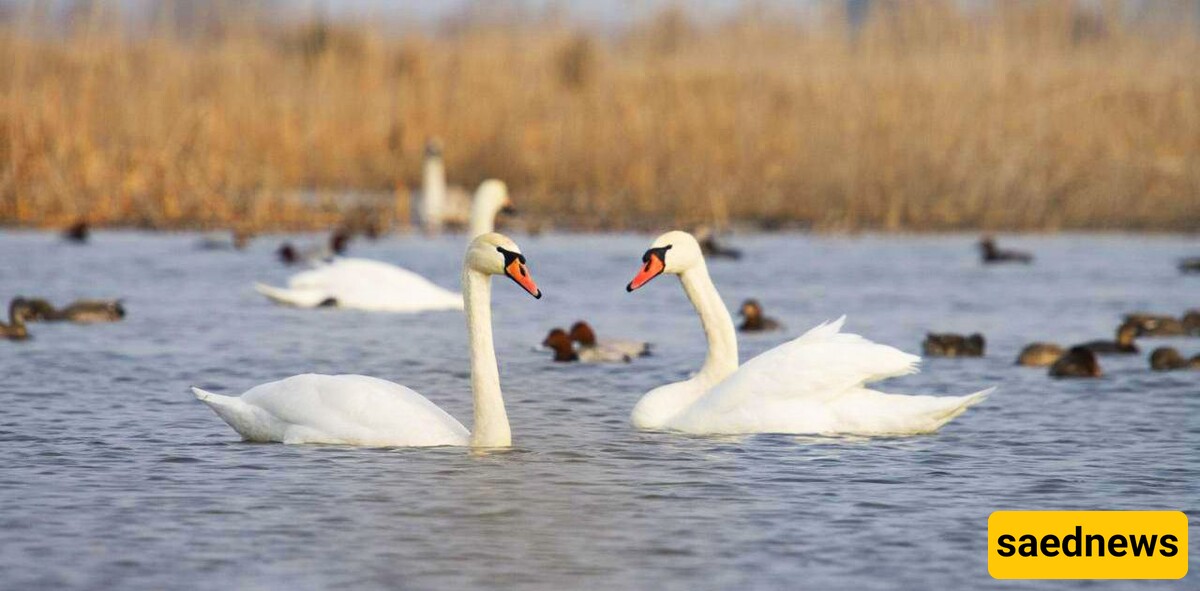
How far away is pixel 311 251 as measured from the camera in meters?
18.5

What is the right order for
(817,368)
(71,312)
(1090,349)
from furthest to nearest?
(71,312) → (1090,349) → (817,368)

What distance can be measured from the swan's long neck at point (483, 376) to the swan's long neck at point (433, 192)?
13.6 meters

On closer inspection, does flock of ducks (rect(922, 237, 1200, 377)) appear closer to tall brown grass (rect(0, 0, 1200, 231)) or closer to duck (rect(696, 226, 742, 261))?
duck (rect(696, 226, 742, 261))

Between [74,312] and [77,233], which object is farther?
[77,233]

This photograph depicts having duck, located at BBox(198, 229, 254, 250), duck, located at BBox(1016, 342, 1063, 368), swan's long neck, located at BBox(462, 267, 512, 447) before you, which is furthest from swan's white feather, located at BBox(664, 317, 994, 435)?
duck, located at BBox(198, 229, 254, 250)

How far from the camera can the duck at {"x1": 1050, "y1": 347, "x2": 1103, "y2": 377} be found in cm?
1145

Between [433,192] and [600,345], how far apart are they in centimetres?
1068

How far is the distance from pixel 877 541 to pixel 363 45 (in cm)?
2167

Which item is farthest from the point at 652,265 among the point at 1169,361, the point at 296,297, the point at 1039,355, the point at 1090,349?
the point at 296,297

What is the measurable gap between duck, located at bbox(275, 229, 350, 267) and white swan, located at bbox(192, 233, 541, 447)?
8847 millimetres

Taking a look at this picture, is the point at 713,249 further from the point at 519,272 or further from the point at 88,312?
the point at 519,272

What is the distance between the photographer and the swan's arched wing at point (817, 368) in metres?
8.98

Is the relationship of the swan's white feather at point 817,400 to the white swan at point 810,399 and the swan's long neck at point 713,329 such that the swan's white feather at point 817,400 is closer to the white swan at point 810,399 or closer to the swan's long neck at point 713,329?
the white swan at point 810,399

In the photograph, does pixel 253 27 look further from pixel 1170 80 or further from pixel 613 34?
pixel 1170 80
